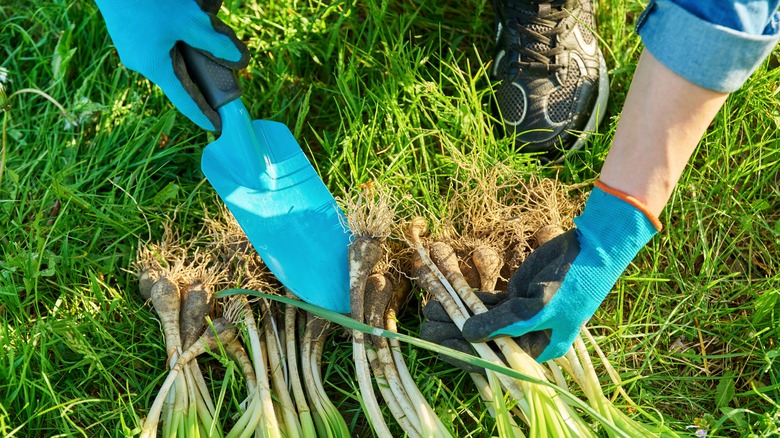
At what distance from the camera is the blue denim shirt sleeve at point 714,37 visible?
3.62 ft

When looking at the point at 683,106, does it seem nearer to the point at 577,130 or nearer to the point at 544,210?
the point at 544,210

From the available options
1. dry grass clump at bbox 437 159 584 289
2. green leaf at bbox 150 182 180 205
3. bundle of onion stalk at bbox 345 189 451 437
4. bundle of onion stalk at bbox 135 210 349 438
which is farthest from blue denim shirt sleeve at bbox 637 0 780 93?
green leaf at bbox 150 182 180 205

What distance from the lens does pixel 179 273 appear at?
1.75 m

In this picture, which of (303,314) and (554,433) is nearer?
(554,433)

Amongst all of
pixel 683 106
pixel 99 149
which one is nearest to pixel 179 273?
pixel 99 149

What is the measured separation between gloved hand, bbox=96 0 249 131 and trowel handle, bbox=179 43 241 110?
2cm

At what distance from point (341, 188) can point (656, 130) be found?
83 cm

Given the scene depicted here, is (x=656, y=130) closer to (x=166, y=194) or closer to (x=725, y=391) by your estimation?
(x=725, y=391)

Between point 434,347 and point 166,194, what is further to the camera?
point 166,194

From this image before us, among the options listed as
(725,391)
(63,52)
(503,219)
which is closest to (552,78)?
(503,219)

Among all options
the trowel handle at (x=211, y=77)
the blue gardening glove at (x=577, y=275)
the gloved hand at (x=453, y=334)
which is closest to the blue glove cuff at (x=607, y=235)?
the blue gardening glove at (x=577, y=275)

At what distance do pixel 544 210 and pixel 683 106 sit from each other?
62 centimetres

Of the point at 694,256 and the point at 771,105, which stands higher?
the point at 771,105

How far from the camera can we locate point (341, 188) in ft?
5.81
